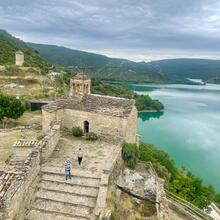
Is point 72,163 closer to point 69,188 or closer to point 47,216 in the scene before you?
point 69,188

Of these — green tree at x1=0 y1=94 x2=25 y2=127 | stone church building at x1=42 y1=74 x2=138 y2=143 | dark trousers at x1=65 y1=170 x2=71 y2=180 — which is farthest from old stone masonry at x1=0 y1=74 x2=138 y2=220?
green tree at x1=0 y1=94 x2=25 y2=127

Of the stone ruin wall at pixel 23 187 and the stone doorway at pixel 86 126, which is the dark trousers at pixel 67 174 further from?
the stone doorway at pixel 86 126

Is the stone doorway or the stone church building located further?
the stone doorway

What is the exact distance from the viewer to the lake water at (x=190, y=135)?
41.6m

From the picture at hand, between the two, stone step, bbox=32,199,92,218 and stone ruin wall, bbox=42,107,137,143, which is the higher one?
stone ruin wall, bbox=42,107,137,143

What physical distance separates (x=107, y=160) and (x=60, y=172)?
106 inches

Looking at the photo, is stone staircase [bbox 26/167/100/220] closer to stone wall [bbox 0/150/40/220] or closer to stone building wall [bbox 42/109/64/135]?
stone wall [bbox 0/150/40/220]

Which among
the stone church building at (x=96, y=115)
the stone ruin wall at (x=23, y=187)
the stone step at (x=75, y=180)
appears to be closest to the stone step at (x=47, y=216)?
the stone ruin wall at (x=23, y=187)

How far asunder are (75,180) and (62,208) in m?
1.70

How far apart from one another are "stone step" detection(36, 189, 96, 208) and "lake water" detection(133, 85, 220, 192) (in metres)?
27.1

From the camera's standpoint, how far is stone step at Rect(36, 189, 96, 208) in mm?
12953

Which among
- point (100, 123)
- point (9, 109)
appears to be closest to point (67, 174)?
point (100, 123)

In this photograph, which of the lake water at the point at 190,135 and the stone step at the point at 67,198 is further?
the lake water at the point at 190,135

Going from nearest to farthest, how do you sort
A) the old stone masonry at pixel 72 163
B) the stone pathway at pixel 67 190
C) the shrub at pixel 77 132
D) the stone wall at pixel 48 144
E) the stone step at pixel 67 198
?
the old stone masonry at pixel 72 163, the stone pathway at pixel 67 190, the stone step at pixel 67 198, the stone wall at pixel 48 144, the shrub at pixel 77 132
